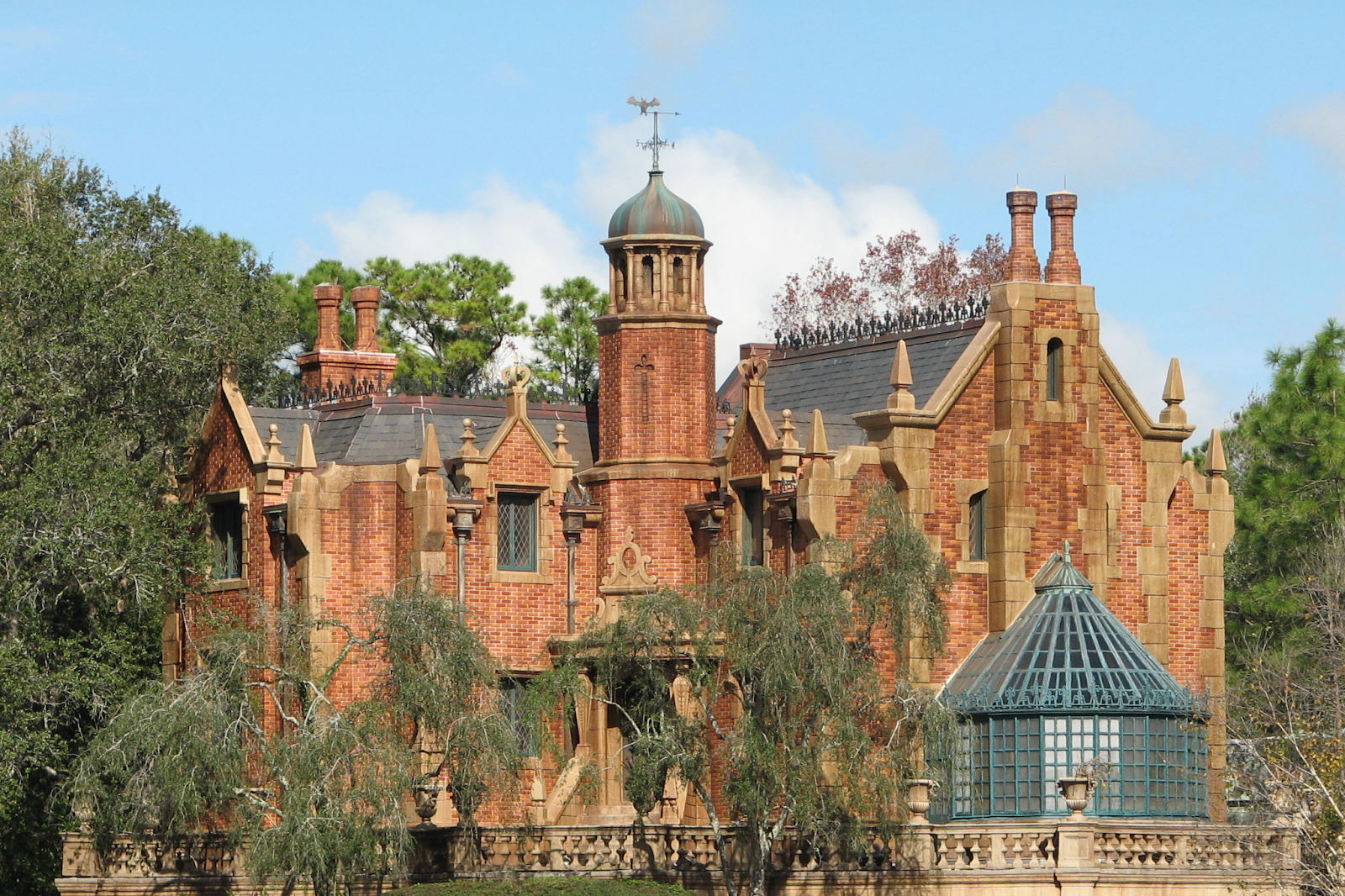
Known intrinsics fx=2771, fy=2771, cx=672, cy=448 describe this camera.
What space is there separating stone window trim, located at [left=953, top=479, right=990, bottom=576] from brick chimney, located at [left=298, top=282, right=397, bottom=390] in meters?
11.7

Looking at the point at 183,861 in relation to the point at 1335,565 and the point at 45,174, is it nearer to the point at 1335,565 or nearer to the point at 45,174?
the point at 45,174

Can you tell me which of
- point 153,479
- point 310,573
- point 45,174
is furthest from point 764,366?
point 45,174

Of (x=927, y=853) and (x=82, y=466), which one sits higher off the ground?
(x=82, y=466)

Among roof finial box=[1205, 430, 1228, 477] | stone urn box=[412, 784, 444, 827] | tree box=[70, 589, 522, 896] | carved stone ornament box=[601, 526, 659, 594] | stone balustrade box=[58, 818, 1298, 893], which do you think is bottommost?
stone balustrade box=[58, 818, 1298, 893]

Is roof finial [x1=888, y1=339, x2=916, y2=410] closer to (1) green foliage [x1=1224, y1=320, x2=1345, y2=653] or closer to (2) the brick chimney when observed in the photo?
(2) the brick chimney

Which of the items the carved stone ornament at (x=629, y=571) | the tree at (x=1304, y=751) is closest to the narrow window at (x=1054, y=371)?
the tree at (x=1304, y=751)

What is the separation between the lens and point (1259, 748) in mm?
44562

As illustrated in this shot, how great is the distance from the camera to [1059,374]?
4494 cm

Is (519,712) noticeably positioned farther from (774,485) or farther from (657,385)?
(657,385)

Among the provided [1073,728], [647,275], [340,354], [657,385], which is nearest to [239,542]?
[340,354]

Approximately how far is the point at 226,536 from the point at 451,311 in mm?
26355

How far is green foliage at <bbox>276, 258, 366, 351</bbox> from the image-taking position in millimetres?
71375

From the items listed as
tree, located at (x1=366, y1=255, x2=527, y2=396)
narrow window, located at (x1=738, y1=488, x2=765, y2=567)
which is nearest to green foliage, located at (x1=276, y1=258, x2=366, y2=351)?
tree, located at (x1=366, y1=255, x2=527, y2=396)

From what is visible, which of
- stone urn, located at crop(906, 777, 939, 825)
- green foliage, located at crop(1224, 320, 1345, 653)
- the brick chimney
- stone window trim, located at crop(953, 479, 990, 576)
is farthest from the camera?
green foliage, located at crop(1224, 320, 1345, 653)
